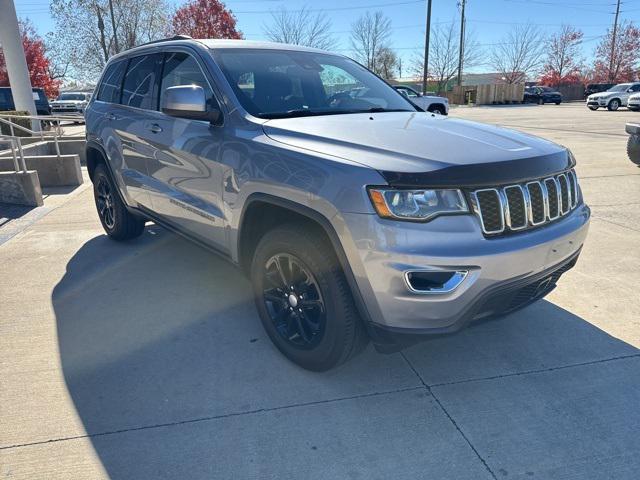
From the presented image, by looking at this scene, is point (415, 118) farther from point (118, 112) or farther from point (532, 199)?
point (118, 112)

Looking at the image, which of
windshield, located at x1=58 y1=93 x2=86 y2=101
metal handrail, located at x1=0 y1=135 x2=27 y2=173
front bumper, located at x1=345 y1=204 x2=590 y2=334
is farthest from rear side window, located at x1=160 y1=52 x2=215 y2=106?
windshield, located at x1=58 y1=93 x2=86 y2=101

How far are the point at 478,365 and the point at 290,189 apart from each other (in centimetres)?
155

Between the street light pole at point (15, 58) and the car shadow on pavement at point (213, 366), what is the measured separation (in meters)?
12.2

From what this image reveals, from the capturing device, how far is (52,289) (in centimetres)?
413

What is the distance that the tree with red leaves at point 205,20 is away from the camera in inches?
1353

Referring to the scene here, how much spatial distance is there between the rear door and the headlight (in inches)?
50.0

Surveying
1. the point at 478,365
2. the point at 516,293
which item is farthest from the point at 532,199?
the point at 478,365

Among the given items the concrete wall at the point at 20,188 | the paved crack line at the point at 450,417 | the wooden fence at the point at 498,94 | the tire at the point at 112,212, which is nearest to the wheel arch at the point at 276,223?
the paved crack line at the point at 450,417

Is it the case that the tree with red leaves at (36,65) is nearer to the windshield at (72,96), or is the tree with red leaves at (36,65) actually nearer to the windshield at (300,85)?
the windshield at (72,96)

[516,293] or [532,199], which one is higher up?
[532,199]

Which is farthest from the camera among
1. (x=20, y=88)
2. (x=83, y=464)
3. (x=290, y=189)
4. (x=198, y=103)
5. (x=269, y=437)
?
(x=20, y=88)

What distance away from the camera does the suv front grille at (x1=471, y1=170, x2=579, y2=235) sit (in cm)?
227

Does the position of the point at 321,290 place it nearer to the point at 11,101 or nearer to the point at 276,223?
the point at 276,223

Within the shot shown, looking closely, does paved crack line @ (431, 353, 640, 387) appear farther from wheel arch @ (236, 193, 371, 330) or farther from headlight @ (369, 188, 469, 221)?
headlight @ (369, 188, 469, 221)
